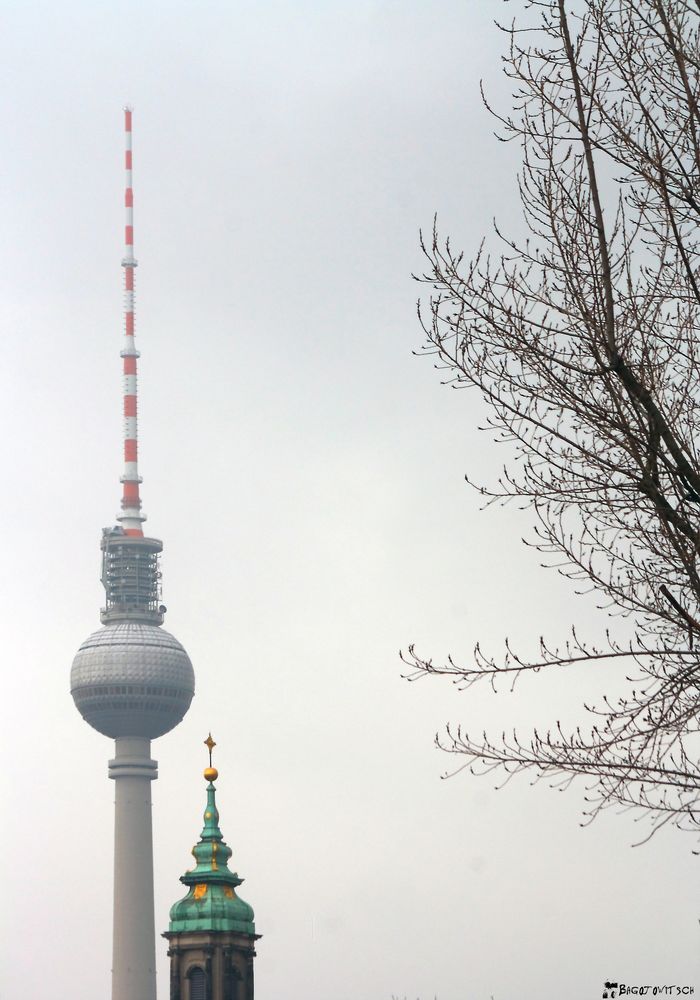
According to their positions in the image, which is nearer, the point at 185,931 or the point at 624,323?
the point at 624,323

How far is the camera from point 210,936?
149 metres

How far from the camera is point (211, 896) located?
151 m

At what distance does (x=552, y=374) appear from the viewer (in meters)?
27.0

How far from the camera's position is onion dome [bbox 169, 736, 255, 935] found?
149375 millimetres

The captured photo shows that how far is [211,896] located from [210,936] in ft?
10.4

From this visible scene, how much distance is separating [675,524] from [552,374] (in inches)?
94.1

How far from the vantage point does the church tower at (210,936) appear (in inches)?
5856

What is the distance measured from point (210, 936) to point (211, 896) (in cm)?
317

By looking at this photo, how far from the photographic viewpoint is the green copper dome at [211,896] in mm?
149375

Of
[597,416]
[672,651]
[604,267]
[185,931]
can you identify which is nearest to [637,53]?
[604,267]

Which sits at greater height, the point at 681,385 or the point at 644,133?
the point at 644,133

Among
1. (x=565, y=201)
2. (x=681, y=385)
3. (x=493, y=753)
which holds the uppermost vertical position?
(x=565, y=201)

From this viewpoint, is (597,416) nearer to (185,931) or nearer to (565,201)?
(565,201)

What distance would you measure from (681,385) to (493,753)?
4923mm
